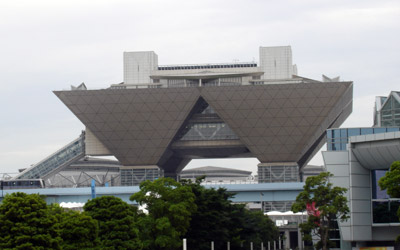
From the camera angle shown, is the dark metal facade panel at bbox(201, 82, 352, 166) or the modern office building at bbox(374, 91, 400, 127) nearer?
the modern office building at bbox(374, 91, 400, 127)

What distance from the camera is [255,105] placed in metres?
153

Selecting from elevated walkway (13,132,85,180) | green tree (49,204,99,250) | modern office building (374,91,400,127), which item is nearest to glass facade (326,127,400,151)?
modern office building (374,91,400,127)

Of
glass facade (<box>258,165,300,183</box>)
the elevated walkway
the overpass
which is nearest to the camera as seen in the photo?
the overpass

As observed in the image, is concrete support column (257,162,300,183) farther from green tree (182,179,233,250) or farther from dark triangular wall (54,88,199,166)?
Answer: green tree (182,179,233,250)

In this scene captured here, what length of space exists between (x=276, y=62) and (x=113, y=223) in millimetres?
106051

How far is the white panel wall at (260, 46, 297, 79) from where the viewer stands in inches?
6324

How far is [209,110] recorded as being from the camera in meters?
164

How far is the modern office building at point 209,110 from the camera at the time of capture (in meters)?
152

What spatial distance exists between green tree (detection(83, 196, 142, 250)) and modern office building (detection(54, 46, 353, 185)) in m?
92.6

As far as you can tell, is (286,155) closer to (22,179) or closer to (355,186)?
(22,179)

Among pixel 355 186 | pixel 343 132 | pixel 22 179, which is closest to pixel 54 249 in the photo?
pixel 355 186

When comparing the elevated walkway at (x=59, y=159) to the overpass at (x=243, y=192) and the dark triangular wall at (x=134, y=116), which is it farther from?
the overpass at (x=243, y=192)

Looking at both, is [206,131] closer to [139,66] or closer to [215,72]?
[215,72]

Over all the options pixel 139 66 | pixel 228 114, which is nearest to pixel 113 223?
pixel 228 114
